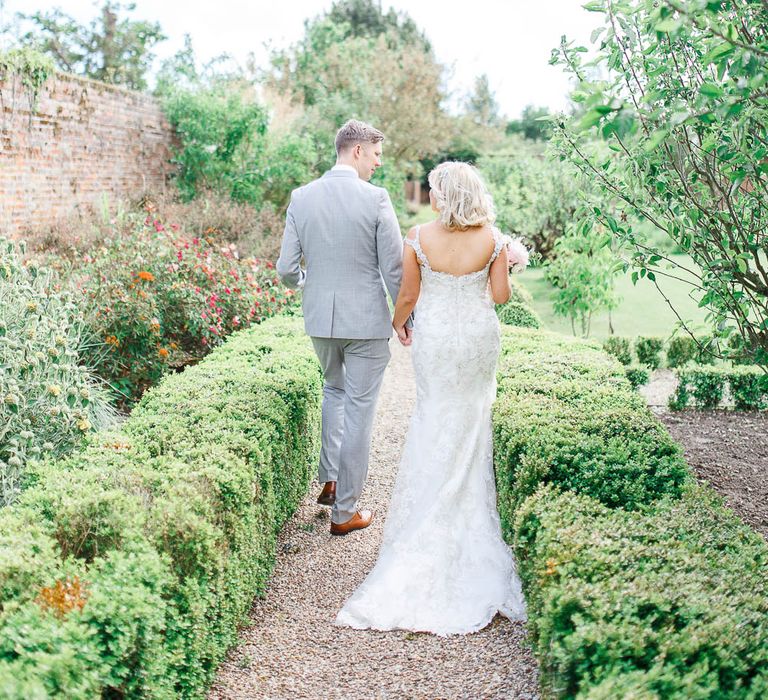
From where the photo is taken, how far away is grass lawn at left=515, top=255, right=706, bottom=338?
43.4 feet

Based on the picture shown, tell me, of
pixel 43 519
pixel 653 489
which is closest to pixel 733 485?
pixel 653 489

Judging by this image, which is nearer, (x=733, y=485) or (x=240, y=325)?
(x=733, y=485)

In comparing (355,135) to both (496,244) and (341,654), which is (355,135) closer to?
(496,244)

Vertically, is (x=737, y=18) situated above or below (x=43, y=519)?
above

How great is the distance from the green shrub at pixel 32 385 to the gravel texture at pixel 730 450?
3.48 meters

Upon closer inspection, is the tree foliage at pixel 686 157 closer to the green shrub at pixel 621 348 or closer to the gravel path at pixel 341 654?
the gravel path at pixel 341 654

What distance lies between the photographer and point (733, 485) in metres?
5.00

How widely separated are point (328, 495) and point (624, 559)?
265 centimetres

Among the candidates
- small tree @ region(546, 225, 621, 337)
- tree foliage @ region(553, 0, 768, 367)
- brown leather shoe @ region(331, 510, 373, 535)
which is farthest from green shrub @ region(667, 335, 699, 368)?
brown leather shoe @ region(331, 510, 373, 535)

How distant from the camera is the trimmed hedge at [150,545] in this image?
7.01ft

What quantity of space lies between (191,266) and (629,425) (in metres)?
4.70

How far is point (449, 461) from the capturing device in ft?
13.1

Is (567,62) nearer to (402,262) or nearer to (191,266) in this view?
(402,262)

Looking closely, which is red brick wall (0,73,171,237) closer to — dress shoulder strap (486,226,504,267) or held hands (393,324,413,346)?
held hands (393,324,413,346)
